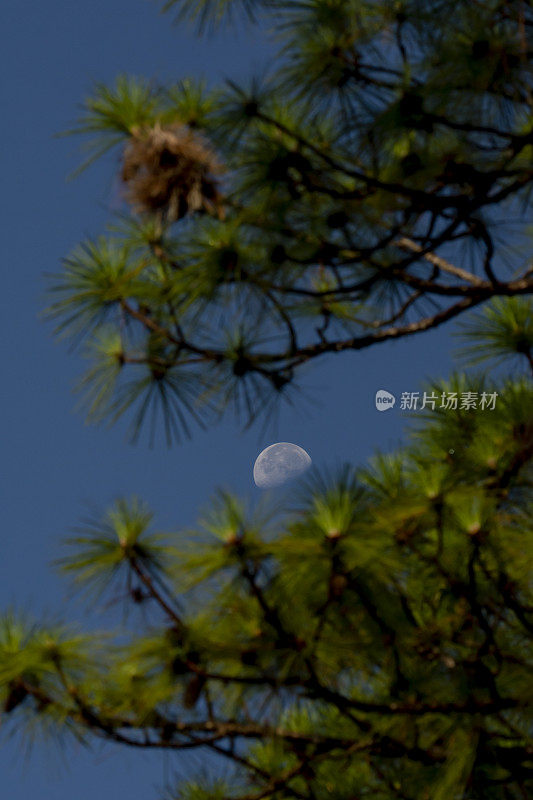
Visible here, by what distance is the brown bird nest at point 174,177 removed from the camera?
2031 mm

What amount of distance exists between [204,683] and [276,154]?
0.98 metres

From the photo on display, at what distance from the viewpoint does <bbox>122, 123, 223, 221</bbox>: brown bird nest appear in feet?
6.66

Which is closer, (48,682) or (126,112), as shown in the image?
(48,682)

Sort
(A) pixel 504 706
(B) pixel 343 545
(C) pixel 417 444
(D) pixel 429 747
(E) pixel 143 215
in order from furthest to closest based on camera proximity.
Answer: (C) pixel 417 444
(E) pixel 143 215
(D) pixel 429 747
(A) pixel 504 706
(B) pixel 343 545

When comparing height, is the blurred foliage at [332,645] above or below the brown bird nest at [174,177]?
below

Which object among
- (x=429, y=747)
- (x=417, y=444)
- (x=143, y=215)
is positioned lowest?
(x=429, y=747)

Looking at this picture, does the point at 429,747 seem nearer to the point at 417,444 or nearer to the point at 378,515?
the point at 378,515

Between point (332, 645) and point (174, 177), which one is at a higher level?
point (174, 177)

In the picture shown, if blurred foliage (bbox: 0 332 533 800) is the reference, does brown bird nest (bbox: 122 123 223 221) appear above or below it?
above

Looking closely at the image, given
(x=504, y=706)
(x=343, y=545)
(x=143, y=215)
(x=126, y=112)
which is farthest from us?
(x=126, y=112)

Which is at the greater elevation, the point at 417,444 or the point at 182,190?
the point at 182,190

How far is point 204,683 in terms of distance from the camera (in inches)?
69.4

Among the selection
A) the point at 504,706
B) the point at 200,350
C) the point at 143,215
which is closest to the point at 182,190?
the point at 143,215

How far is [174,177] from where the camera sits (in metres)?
2.04
